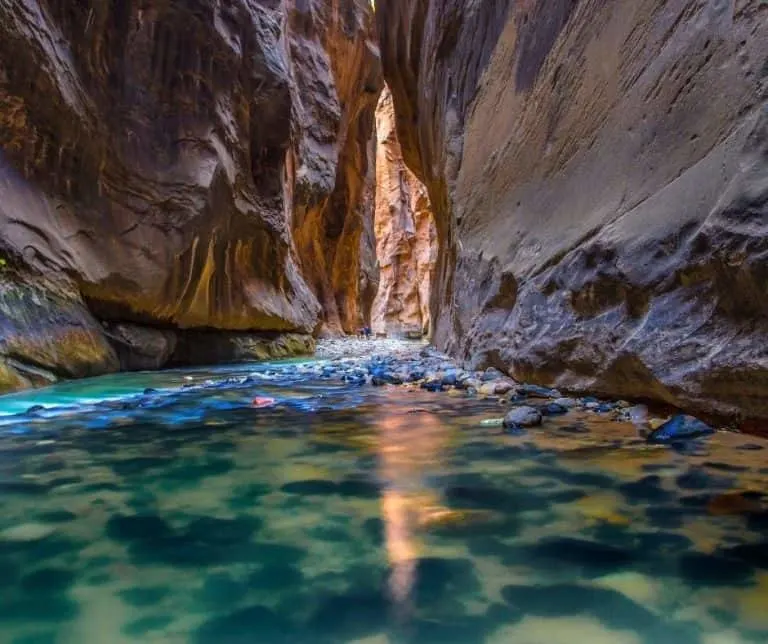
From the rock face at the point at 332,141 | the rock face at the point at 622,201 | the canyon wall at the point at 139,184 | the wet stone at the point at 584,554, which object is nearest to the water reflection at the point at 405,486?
the wet stone at the point at 584,554

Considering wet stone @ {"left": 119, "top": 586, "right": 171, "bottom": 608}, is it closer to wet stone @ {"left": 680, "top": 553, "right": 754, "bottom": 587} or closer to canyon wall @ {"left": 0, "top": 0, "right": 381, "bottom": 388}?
wet stone @ {"left": 680, "top": 553, "right": 754, "bottom": 587}

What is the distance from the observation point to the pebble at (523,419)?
3.17 meters

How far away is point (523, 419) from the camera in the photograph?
125 inches

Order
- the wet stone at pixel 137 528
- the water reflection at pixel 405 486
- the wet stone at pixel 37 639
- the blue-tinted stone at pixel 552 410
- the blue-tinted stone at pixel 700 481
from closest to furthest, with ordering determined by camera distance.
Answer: the wet stone at pixel 37 639 < the water reflection at pixel 405 486 < the wet stone at pixel 137 528 < the blue-tinted stone at pixel 700 481 < the blue-tinted stone at pixel 552 410

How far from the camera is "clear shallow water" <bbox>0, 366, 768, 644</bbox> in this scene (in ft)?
3.86

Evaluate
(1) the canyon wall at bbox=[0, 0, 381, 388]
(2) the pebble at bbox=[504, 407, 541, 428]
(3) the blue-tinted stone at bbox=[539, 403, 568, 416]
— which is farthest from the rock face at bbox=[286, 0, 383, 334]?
(2) the pebble at bbox=[504, 407, 541, 428]

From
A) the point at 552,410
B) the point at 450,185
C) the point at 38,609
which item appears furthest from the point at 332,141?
the point at 38,609

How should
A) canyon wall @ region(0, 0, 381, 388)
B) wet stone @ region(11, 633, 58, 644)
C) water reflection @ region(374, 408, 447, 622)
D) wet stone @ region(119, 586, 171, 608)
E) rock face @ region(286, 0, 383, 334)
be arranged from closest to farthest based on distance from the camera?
wet stone @ region(11, 633, 58, 644) → wet stone @ region(119, 586, 171, 608) → water reflection @ region(374, 408, 447, 622) → canyon wall @ region(0, 0, 381, 388) → rock face @ region(286, 0, 383, 334)

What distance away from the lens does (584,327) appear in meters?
3.80

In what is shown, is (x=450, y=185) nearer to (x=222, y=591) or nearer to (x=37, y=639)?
(x=222, y=591)

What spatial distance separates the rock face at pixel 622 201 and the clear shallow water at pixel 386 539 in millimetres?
512

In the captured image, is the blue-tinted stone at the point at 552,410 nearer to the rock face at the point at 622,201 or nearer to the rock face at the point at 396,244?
the rock face at the point at 622,201

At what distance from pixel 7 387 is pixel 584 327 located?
497 centimetres

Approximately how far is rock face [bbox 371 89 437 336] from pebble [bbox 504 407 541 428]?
124ft
